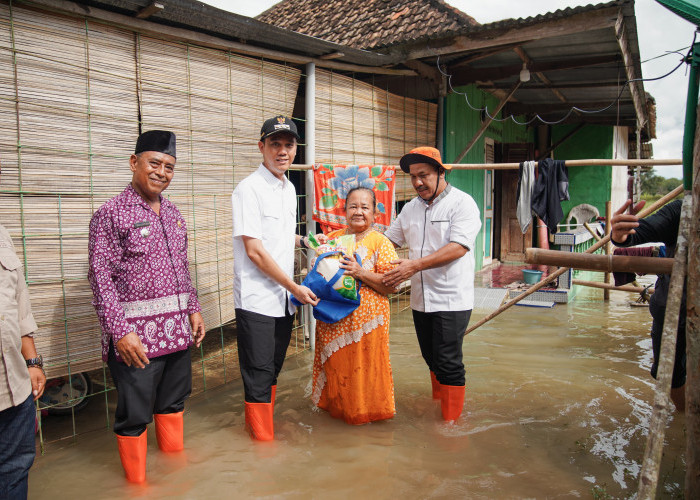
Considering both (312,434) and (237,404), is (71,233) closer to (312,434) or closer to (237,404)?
(237,404)

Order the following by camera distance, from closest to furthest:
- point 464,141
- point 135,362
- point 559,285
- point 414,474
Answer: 1. point 135,362
2. point 414,474
3. point 559,285
4. point 464,141

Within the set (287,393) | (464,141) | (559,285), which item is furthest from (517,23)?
(287,393)

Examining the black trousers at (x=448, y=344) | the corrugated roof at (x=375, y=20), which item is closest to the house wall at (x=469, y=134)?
the corrugated roof at (x=375, y=20)

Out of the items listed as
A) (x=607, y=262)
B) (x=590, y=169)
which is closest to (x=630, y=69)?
(x=590, y=169)

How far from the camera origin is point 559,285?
755 centimetres

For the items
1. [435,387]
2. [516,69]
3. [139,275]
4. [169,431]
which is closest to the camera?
[139,275]

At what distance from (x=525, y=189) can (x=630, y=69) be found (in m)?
4.23

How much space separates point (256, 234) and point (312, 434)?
1.42m

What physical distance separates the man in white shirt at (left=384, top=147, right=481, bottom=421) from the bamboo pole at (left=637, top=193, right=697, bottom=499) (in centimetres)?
149

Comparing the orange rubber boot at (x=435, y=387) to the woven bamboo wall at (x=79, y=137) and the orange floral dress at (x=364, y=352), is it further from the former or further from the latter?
the woven bamboo wall at (x=79, y=137)

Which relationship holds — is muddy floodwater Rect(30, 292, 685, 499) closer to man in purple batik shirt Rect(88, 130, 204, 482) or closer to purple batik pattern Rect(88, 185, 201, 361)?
man in purple batik shirt Rect(88, 130, 204, 482)

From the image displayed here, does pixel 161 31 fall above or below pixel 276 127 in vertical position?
above

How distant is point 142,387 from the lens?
2736 millimetres

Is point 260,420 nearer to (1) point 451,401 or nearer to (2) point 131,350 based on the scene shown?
(2) point 131,350
